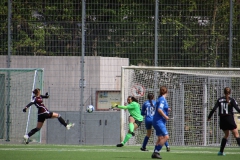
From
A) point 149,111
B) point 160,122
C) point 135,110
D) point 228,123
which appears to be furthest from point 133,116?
point 160,122

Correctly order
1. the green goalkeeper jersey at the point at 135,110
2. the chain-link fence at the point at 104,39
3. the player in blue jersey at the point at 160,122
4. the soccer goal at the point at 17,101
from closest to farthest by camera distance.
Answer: the player in blue jersey at the point at 160,122 → the green goalkeeper jersey at the point at 135,110 → the chain-link fence at the point at 104,39 → the soccer goal at the point at 17,101

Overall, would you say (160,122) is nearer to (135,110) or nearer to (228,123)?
(228,123)

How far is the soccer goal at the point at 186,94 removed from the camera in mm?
24594

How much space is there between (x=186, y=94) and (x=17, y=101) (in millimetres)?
6392

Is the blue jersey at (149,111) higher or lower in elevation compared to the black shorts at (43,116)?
higher

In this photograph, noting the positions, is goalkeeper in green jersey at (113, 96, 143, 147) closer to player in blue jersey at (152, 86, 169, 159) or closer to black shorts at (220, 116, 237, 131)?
black shorts at (220, 116, 237, 131)

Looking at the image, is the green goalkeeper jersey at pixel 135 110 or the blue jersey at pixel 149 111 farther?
the green goalkeeper jersey at pixel 135 110

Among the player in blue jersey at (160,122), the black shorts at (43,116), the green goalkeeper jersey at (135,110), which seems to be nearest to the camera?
the player in blue jersey at (160,122)

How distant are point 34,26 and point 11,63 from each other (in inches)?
64.6

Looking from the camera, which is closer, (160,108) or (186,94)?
(160,108)

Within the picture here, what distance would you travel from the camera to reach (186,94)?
2480 cm

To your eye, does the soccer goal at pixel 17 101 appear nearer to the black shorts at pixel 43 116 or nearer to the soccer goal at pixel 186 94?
the black shorts at pixel 43 116

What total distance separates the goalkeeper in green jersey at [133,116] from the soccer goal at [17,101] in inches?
170

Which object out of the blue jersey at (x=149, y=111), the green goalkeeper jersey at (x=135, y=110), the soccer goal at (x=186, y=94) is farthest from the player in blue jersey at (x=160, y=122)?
the soccer goal at (x=186, y=94)
